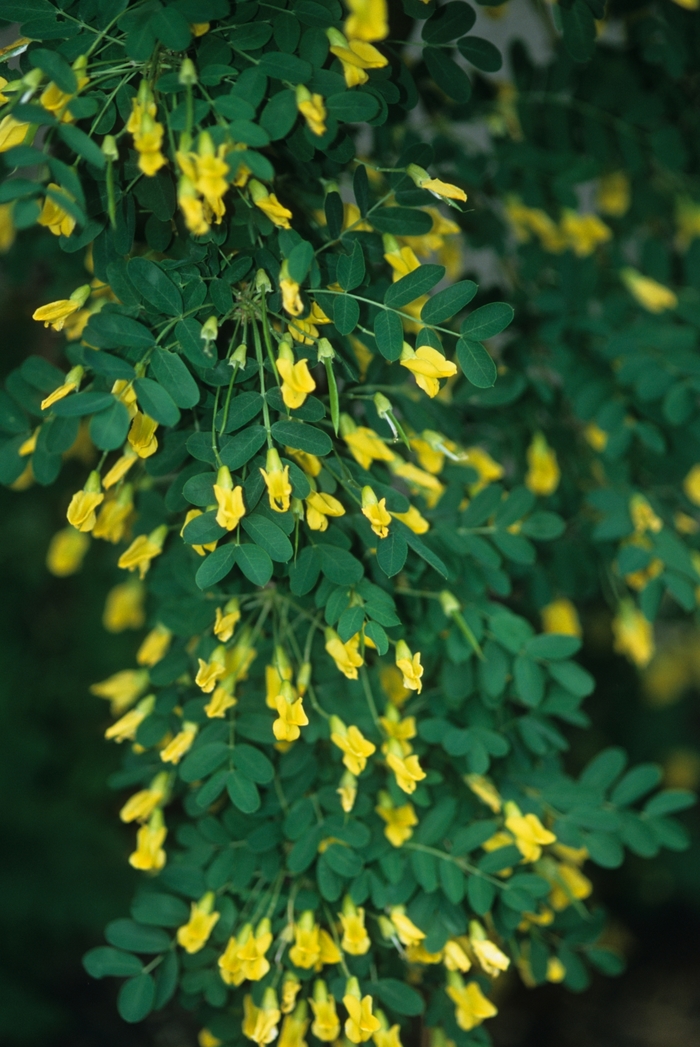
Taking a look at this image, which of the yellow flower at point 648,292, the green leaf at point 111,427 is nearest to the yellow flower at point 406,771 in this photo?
the green leaf at point 111,427

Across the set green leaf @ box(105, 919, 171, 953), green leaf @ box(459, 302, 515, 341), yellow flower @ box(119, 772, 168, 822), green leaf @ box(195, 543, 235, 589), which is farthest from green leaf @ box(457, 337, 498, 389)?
green leaf @ box(105, 919, 171, 953)

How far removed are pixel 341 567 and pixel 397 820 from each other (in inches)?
10.5

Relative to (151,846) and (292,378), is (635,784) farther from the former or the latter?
(292,378)

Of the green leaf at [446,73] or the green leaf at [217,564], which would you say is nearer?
the green leaf at [217,564]

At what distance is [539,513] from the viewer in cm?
92

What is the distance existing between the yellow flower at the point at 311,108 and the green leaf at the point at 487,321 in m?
0.17

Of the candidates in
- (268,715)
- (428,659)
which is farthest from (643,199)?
(268,715)

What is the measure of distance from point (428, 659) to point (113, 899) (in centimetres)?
87

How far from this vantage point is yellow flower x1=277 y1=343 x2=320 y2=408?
620 mm

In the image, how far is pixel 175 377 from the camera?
66 cm

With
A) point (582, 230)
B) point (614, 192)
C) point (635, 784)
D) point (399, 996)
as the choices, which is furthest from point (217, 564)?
point (614, 192)

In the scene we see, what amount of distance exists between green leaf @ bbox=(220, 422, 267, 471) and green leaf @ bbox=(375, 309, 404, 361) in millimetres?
108

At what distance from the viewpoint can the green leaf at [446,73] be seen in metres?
0.78

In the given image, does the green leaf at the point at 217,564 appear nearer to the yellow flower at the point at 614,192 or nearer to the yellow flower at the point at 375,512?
the yellow flower at the point at 375,512
